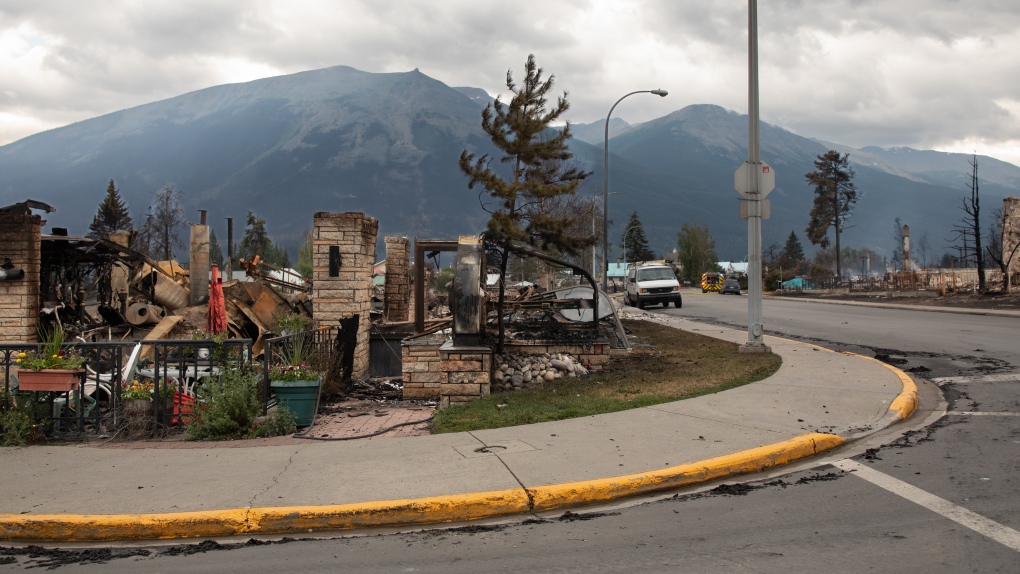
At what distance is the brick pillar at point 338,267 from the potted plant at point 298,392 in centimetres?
334

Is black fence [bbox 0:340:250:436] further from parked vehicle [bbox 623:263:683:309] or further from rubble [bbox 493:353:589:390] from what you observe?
parked vehicle [bbox 623:263:683:309]

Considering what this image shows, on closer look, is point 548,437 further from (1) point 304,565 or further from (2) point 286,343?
(2) point 286,343

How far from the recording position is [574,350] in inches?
440

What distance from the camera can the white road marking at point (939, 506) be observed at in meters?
4.41

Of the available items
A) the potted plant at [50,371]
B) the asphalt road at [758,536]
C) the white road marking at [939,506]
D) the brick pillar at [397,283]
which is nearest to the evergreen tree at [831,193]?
the brick pillar at [397,283]

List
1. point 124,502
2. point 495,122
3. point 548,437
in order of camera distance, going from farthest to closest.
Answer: point 495,122 < point 548,437 < point 124,502

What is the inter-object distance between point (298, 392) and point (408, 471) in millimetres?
2813

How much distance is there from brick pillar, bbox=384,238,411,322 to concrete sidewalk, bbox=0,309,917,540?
8.41 metres

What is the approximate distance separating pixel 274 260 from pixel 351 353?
10002 centimetres

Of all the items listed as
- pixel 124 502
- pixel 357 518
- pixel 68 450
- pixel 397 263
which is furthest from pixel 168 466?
pixel 397 263

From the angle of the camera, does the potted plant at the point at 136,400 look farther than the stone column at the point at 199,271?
No

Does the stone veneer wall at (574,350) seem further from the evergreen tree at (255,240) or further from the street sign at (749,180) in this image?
the evergreen tree at (255,240)

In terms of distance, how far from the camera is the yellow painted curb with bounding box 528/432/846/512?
543 centimetres

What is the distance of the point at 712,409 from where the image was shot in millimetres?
8164
